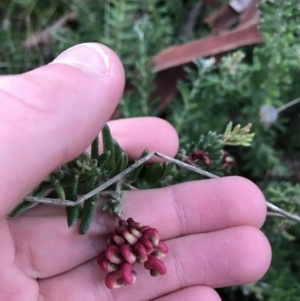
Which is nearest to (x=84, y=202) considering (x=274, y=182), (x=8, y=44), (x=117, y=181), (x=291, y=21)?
(x=117, y=181)

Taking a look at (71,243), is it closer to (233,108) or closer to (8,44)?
(233,108)

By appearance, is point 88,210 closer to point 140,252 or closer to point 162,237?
point 140,252

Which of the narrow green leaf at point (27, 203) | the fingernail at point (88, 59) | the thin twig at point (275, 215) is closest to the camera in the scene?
the fingernail at point (88, 59)

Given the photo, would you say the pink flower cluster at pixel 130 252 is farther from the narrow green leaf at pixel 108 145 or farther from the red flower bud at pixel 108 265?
the narrow green leaf at pixel 108 145

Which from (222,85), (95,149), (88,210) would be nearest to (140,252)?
(88,210)

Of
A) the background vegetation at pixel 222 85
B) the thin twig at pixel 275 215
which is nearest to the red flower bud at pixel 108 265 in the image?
the background vegetation at pixel 222 85

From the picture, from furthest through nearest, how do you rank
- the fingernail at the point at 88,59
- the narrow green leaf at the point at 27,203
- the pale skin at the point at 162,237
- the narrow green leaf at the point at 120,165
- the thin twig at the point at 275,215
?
the thin twig at the point at 275,215, the pale skin at the point at 162,237, the narrow green leaf at the point at 120,165, the narrow green leaf at the point at 27,203, the fingernail at the point at 88,59
